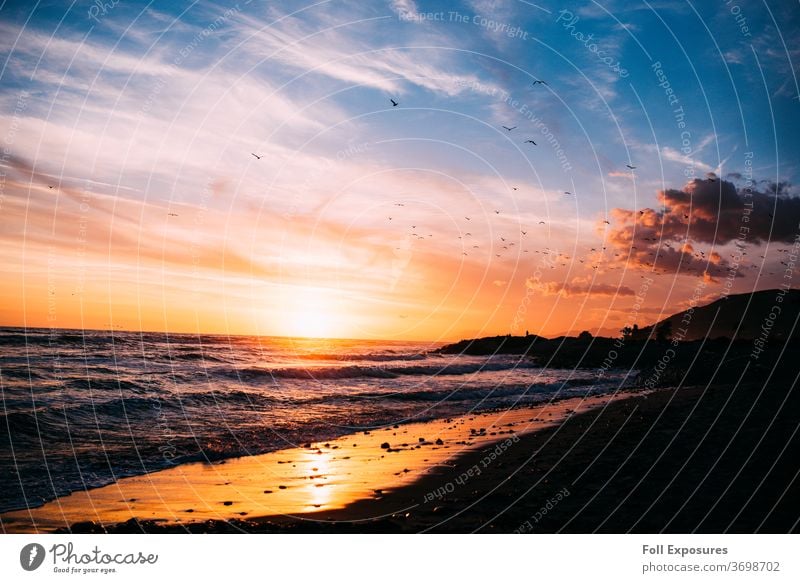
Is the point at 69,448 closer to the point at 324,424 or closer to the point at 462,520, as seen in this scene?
the point at 324,424

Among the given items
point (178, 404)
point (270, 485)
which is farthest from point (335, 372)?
point (270, 485)

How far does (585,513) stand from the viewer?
10.8m

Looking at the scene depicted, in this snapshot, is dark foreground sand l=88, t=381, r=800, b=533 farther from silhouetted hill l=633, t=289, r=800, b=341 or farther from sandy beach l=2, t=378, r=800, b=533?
silhouetted hill l=633, t=289, r=800, b=341

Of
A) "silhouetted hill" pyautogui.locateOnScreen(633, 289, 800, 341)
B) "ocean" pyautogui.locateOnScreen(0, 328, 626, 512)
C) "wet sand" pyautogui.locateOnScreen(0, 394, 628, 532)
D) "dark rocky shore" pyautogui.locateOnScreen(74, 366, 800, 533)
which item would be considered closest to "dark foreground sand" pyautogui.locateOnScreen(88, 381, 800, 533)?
"dark rocky shore" pyautogui.locateOnScreen(74, 366, 800, 533)

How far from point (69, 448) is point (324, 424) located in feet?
32.7

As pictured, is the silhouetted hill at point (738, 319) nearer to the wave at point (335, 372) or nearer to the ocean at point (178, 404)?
the wave at point (335, 372)

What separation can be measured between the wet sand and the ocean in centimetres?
107

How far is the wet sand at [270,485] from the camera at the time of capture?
11578mm
